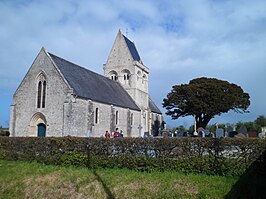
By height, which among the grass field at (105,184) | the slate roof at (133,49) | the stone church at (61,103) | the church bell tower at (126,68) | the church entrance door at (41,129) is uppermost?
the slate roof at (133,49)

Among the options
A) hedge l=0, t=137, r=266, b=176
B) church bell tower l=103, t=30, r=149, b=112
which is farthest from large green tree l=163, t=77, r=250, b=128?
hedge l=0, t=137, r=266, b=176

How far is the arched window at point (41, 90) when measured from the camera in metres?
26.6

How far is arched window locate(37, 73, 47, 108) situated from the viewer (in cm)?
2661

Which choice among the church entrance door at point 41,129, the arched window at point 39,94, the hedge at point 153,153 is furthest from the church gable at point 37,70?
the hedge at point 153,153

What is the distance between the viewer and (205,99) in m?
42.0

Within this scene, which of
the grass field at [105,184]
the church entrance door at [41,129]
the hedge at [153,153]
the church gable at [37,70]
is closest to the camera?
the grass field at [105,184]

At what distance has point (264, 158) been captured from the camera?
7.95 m

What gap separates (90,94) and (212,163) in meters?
21.3

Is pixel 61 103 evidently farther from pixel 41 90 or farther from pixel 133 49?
pixel 133 49

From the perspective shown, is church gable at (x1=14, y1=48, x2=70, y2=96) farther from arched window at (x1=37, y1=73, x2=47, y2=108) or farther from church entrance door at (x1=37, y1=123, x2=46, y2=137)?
church entrance door at (x1=37, y1=123, x2=46, y2=137)

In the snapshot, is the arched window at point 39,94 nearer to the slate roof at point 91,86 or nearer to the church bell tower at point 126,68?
the slate roof at point 91,86

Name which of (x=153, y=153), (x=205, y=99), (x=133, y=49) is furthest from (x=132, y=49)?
(x=153, y=153)

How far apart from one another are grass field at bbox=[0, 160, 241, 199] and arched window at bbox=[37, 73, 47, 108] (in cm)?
1645

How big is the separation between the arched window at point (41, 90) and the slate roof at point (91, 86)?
2060mm
